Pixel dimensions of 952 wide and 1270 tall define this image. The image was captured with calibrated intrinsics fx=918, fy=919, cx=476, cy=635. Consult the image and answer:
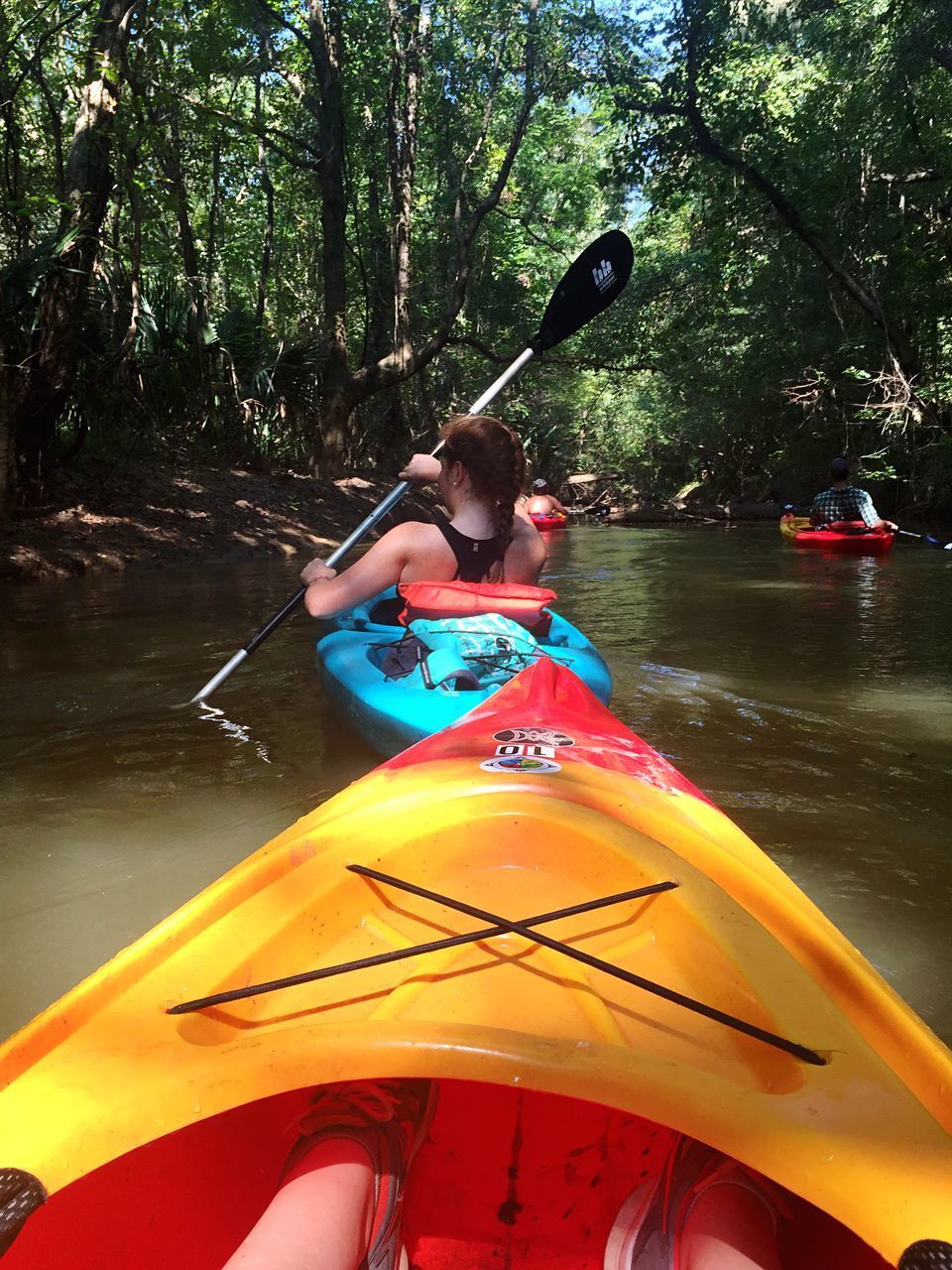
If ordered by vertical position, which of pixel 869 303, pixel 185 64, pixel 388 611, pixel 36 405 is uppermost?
pixel 185 64

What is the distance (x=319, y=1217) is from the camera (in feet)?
3.31

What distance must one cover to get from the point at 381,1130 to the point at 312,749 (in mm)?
2657

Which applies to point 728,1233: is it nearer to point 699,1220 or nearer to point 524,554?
point 699,1220

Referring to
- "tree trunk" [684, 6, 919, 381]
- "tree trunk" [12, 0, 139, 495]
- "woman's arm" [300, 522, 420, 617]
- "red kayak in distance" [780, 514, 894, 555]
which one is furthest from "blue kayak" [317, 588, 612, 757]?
"tree trunk" [684, 6, 919, 381]

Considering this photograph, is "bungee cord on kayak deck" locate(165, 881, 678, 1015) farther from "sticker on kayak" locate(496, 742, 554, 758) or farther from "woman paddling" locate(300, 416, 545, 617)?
"woman paddling" locate(300, 416, 545, 617)

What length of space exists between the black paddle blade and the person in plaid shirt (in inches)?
243

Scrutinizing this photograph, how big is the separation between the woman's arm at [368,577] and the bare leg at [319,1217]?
2.37 meters

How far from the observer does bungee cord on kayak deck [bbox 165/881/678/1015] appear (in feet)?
4.12

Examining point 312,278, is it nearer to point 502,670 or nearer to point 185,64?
point 185,64

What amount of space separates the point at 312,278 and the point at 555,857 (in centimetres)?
2295

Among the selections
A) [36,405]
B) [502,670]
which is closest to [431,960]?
[502,670]

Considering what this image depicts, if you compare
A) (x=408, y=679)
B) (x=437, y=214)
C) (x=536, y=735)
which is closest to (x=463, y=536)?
(x=408, y=679)

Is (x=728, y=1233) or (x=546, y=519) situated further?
(x=546, y=519)

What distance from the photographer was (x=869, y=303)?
44.1 feet
